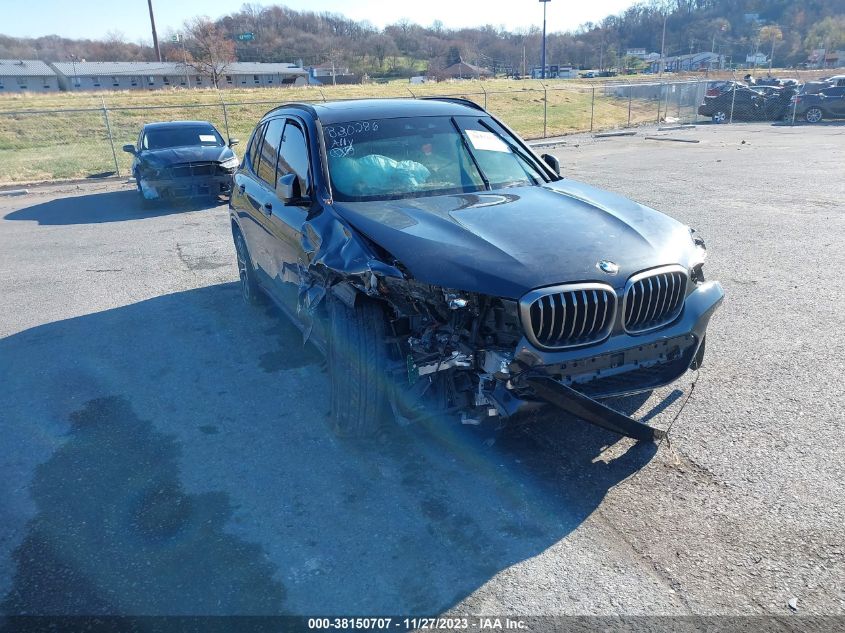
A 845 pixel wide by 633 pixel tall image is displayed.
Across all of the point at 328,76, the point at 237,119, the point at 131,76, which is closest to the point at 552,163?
the point at 237,119

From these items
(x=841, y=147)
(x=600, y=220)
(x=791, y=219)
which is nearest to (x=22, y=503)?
(x=600, y=220)

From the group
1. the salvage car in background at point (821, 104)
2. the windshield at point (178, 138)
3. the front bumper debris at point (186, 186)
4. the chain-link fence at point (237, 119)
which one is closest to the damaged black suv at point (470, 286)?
the front bumper debris at point (186, 186)

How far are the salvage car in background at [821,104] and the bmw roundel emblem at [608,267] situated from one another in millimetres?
27359

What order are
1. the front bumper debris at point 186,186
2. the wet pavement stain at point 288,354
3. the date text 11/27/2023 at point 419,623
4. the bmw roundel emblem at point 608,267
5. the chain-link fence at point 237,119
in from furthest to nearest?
the chain-link fence at point 237,119, the front bumper debris at point 186,186, the wet pavement stain at point 288,354, the bmw roundel emblem at point 608,267, the date text 11/27/2023 at point 419,623

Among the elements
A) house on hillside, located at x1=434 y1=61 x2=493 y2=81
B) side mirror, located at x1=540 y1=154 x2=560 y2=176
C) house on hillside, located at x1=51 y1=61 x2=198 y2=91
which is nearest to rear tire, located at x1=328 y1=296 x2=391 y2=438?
side mirror, located at x1=540 y1=154 x2=560 y2=176

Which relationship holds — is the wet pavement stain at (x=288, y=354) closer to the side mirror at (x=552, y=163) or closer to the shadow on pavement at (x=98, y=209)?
the side mirror at (x=552, y=163)

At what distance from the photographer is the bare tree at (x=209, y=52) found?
2685 inches

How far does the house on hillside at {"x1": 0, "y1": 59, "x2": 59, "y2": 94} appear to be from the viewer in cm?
7694

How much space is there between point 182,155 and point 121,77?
76.9 m

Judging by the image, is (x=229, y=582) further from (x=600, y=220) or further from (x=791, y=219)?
(x=791, y=219)

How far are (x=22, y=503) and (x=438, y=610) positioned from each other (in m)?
2.39

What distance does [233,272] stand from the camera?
7840 mm

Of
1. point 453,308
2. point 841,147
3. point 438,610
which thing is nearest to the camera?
point 438,610

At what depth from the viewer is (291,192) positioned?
172 inches
